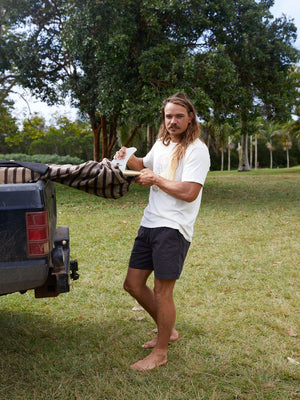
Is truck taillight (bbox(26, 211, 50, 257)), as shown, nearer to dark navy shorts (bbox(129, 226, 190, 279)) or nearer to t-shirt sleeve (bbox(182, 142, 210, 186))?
dark navy shorts (bbox(129, 226, 190, 279))

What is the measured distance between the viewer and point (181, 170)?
2.98m

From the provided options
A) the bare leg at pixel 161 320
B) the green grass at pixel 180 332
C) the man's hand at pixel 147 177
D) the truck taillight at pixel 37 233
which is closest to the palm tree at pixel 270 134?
the green grass at pixel 180 332

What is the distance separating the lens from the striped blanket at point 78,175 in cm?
276

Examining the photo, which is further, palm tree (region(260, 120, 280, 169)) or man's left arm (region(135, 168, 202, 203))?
palm tree (region(260, 120, 280, 169))

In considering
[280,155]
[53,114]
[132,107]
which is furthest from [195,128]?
[280,155]

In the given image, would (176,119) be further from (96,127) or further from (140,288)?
(96,127)

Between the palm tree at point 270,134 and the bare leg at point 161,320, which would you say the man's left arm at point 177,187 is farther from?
the palm tree at point 270,134

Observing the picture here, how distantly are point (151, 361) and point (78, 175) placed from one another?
151 cm

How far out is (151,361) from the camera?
3.15 metres

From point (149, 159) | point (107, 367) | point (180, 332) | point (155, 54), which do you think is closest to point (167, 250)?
point (149, 159)

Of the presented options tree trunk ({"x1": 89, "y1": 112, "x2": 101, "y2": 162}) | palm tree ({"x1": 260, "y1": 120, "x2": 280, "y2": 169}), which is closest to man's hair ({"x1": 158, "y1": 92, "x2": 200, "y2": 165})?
tree trunk ({"x1": 89, "y1": 112, "x2": 101, "y2": 162})

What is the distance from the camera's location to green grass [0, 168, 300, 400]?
2.92 meters

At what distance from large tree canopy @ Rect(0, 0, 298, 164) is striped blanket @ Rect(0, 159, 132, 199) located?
30.3 ft

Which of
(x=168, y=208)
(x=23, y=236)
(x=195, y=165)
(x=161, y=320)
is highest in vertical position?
(x=195, y=165)
